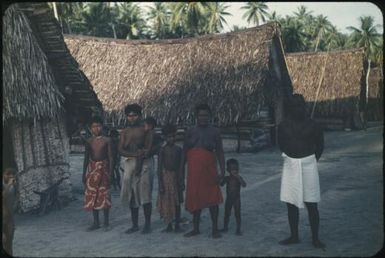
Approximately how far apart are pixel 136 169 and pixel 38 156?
2.73 m

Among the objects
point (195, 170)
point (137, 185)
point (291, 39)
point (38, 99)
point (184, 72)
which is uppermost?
point (291, 39)

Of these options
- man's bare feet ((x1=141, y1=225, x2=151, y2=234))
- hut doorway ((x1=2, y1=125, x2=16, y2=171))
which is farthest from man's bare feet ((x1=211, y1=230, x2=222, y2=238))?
hut doorway ((x1=2, y1=125, x2=16, y2=171))

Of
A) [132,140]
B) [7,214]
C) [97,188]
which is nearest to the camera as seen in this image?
[7,214]

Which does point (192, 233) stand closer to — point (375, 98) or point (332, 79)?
point (332, 79)

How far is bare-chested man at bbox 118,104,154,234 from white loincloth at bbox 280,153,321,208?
1.87 metres

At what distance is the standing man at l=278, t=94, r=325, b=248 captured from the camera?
16.2 feet

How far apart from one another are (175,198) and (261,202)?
238 cm

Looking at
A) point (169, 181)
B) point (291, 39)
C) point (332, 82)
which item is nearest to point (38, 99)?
point (169, 181)

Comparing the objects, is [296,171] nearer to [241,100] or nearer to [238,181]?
[238,181]

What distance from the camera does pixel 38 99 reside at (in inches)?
283

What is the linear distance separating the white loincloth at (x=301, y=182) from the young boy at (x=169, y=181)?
147cm

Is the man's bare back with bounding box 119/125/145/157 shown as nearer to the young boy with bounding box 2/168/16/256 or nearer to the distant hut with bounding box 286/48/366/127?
the young boy with bounding box 2/168/16/256

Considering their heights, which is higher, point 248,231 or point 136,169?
point 136,169

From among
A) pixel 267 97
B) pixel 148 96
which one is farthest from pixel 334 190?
pixel 148 96
